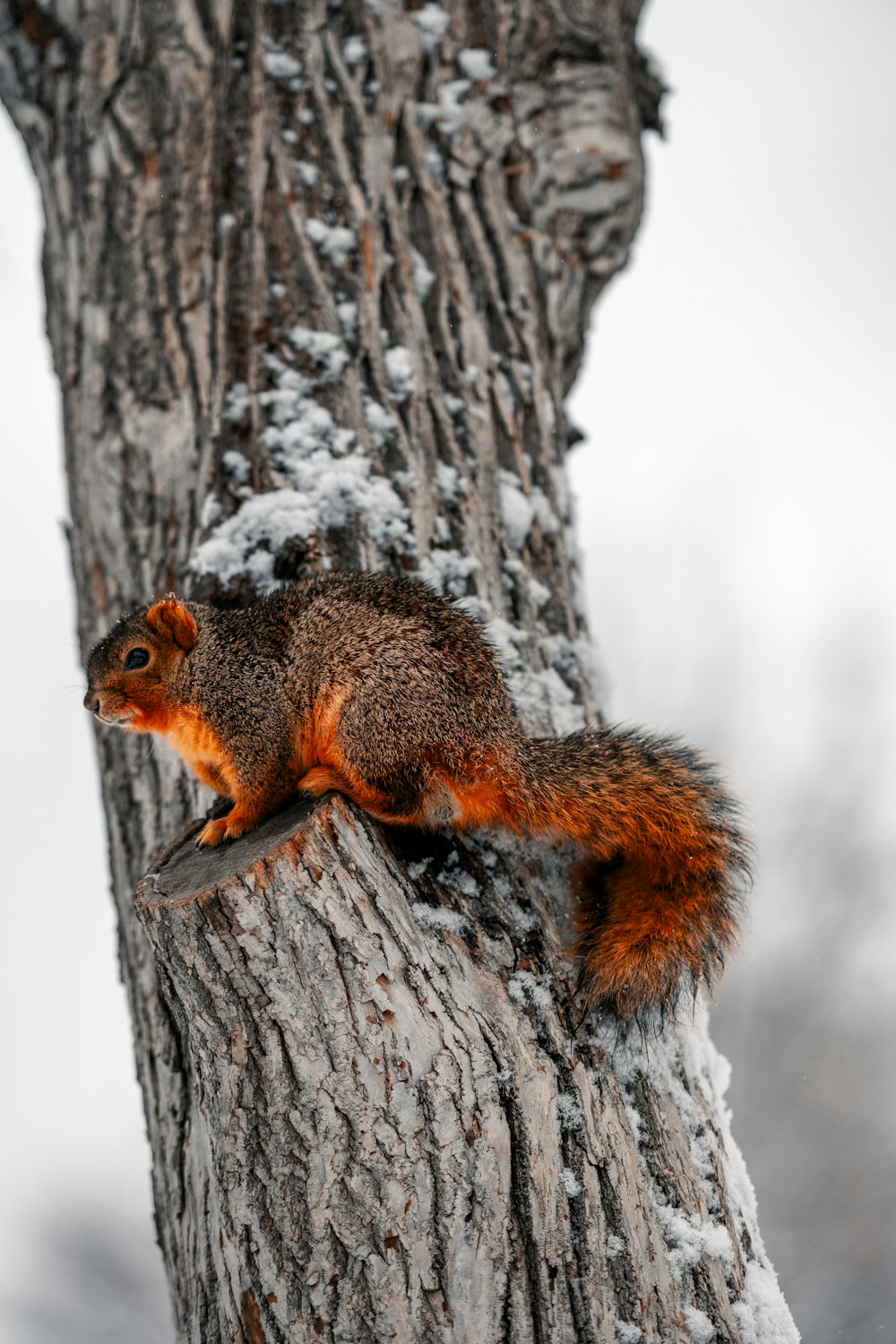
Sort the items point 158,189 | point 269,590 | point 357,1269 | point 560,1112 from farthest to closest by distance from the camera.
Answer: point 158,189 < point 269,590 < point 560,1112 < point 357,1269

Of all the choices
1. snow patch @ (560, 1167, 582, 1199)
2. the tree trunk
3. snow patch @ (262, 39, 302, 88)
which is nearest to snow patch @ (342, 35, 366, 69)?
the tree trunk

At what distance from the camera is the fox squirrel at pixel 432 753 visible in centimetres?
205

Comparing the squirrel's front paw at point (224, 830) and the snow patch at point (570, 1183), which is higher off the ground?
the squirrel's front paw at point (224, 830)

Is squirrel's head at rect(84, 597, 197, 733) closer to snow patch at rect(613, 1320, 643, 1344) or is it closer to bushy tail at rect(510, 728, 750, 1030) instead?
bushy tail at rect(510, 728, 750, 1030)

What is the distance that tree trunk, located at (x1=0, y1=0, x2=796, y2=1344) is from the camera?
173cm

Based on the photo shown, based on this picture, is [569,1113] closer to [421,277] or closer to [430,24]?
[421,277]

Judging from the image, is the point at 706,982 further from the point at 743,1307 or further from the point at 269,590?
the point at 269,590

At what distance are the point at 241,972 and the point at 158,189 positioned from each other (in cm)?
241

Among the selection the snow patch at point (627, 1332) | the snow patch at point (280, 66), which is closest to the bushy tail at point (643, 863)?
the snow patch at point (627, 1332)

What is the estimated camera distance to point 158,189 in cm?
313

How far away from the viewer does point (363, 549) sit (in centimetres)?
261

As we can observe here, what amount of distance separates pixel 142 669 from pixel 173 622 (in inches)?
5.2

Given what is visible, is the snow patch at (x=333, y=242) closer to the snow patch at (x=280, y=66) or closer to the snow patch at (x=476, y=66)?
the snow patch at (x=280, y=66)

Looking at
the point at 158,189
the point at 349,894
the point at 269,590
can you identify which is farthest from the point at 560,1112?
the point at 158,189
